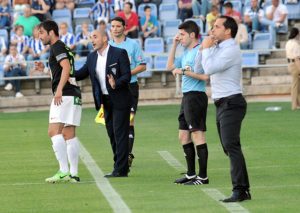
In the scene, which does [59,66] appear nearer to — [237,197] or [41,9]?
[237,197]

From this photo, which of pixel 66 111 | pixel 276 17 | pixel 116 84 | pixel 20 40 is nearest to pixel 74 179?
pixel 66 111

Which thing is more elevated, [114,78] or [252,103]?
[114,78]

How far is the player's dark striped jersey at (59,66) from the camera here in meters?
13.0

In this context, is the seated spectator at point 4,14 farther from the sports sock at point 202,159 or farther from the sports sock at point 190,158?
the sports sock at point 202,159

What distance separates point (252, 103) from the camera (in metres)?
27.5

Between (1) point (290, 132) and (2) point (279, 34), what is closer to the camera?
(1) point (290, 132)

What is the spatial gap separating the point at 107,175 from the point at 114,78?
46.6 inches

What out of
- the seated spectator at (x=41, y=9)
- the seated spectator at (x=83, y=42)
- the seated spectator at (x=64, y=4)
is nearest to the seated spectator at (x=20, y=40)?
the seated spectator at (x=83, y=42)

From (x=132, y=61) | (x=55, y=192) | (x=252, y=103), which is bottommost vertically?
(x=252, y=103)

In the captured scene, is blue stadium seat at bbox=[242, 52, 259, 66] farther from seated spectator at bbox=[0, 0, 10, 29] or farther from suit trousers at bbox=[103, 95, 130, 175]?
suit trousers at bbox=[103, 95, 130, 175]

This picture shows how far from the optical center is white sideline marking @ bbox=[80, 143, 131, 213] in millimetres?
10945

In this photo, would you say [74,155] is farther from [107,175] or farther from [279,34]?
[279,34]

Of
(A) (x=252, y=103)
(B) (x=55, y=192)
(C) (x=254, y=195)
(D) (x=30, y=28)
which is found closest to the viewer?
(C) (x=254, y=195)

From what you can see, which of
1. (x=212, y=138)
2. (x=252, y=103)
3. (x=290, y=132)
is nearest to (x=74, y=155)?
(x=212, y=138)
